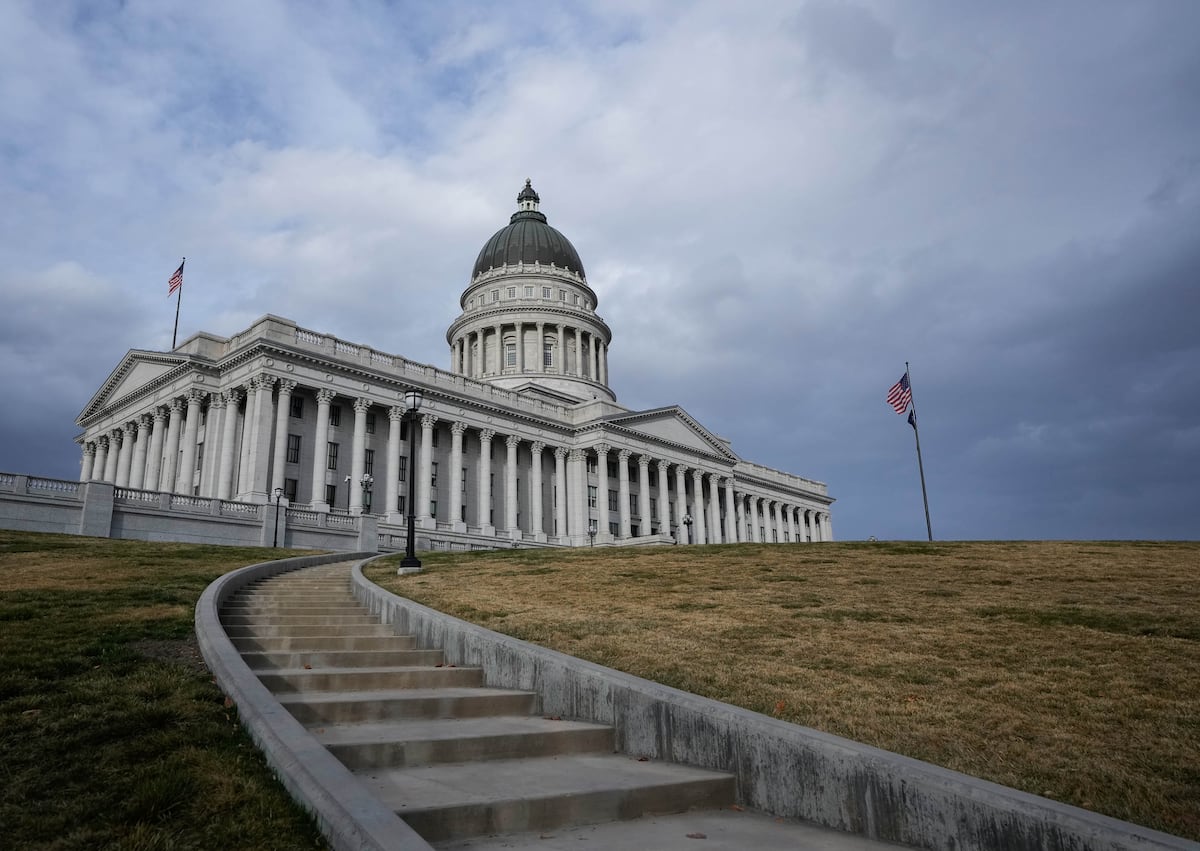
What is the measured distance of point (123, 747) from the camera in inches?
235

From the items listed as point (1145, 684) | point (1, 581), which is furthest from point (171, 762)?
point (1, 581)

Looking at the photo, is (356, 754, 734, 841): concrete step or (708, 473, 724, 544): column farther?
(708, 473, 724, 544): column

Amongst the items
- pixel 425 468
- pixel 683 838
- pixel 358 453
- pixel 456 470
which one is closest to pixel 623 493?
pixel 456 470

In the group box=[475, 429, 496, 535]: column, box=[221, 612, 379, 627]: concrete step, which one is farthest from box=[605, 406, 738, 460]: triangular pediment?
box=[221, 612, 379, 627]: concrete step

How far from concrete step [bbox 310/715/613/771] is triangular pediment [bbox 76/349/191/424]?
54.3 m

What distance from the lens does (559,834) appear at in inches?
221

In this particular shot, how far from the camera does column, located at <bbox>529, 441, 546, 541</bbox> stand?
69938 millimetres

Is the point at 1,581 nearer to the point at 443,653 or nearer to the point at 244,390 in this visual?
the point at 443,653

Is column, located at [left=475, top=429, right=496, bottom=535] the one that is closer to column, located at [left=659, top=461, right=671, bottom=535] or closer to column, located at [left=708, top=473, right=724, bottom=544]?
column, located at [left=659, top=461, right=671, bottom=535]

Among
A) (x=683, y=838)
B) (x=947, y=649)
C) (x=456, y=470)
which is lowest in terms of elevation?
(x=683, y=838)

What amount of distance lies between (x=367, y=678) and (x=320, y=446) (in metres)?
47.4

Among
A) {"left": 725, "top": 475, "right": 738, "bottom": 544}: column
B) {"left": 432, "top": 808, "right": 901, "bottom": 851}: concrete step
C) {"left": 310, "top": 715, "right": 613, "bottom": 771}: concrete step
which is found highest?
{"left": 725, "top": 475, "right": 738, "bottom": 544}: column

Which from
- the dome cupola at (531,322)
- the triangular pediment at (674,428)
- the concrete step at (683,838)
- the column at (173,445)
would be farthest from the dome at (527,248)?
the concrete step at (683,838)

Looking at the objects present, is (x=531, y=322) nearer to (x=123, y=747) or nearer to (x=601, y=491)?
(x=601, y=491)
